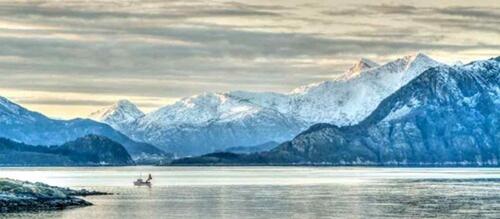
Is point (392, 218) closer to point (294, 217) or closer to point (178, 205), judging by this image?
point (294, 217)

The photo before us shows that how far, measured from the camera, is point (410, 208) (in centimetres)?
18088

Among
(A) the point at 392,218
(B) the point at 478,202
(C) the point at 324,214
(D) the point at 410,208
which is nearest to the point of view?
(A) the point at 392,218

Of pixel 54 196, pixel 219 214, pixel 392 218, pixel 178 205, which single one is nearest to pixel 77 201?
pixel 54 196

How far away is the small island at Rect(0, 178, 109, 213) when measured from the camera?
175500mm

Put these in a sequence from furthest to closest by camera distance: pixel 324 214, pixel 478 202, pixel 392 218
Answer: pixel 478 202, pixel 324 214, pixel 392 218

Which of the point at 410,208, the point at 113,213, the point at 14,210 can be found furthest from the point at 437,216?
the point at 14,210

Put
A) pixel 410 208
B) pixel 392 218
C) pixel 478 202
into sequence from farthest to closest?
1. pixel 478 202
2. pixel 410 208
3. pixel 392 218

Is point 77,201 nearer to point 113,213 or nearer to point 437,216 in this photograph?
point 113,213

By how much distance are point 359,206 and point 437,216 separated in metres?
28.0

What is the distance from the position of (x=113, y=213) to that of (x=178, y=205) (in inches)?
1056

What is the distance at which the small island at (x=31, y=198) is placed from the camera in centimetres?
17550

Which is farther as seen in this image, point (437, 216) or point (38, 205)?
point (38, 205)

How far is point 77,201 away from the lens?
628ft

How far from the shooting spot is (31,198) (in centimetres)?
18262
